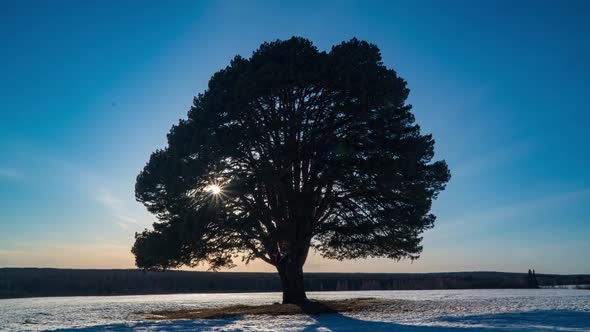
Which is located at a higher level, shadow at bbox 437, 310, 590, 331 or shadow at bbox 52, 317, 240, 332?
shadow at bbox 437, 310, 590, 331

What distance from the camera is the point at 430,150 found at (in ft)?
85.0

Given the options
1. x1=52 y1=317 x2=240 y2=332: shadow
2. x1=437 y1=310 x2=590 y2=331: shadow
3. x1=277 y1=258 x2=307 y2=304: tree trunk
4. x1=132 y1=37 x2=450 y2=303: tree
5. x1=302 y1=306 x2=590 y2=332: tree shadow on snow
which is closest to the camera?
x1=302 y1=306 x2=590 y2=332: tree shadow on snow

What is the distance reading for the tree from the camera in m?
23.8

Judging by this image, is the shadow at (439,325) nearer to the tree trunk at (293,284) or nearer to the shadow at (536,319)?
the shadow at (536,319)

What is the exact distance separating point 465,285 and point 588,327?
4073cm

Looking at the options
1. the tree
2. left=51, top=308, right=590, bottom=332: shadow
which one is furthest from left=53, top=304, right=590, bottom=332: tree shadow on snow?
the tree

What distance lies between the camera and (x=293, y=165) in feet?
84.9

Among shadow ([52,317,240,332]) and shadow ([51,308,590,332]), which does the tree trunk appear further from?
shadow ([52,317,240,332])

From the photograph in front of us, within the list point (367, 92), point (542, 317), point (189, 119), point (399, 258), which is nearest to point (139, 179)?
point (189, 119)

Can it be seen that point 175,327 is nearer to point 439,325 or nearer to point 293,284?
point 439,325

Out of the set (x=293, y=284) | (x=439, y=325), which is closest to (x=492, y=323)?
(x=439, y=325)

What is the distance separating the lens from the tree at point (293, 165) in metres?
23.8

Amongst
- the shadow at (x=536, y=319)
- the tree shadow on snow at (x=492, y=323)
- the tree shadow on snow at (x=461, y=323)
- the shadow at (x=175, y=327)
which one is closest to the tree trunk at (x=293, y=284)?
the tree shadow on snow at (x=492, y=323)

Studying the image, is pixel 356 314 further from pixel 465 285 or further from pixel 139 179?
pixel 465 285
